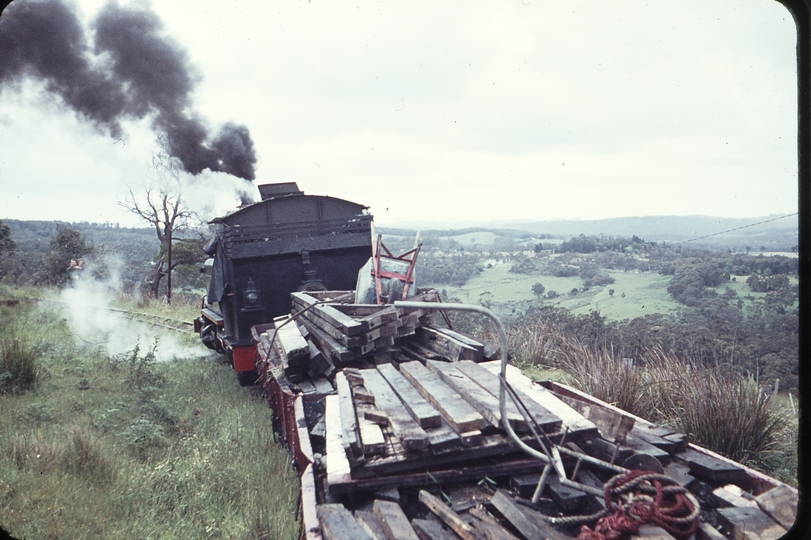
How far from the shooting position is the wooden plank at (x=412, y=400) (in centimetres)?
271

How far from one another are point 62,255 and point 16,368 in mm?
23290

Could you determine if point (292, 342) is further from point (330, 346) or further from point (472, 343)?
point (472, 343)

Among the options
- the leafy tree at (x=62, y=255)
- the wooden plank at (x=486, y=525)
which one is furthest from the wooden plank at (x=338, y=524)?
the leafy tree at (x=62, y=255)

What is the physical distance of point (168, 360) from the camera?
411 inches

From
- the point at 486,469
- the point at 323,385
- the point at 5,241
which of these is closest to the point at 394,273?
the point at 323,385

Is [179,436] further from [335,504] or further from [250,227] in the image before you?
[335,504]

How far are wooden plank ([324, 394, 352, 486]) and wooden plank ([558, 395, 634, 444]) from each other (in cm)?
158

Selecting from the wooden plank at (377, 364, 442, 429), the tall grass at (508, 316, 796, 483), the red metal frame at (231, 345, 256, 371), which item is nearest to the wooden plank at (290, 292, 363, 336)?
the wooden plank at (377, 364, 442, 429)

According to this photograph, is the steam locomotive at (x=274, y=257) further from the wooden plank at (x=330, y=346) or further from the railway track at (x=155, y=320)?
the railway track at (x=155, y=320)

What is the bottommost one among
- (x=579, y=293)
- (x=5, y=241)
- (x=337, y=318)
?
(x=579, y=293)

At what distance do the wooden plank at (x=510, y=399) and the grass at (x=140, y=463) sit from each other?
5.78 feet

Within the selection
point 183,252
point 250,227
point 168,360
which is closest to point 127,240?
point 183,252

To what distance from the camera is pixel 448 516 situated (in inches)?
89.1

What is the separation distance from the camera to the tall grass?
4.39 m
